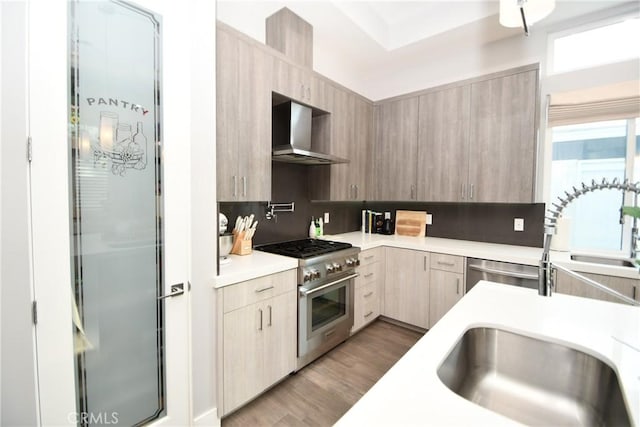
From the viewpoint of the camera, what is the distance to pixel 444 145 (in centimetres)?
295

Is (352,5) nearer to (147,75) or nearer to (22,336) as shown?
(147,75)

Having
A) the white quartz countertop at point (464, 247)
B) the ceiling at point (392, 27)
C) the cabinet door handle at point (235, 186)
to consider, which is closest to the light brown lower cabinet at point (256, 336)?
the cabinet door handle at point (235, 186)

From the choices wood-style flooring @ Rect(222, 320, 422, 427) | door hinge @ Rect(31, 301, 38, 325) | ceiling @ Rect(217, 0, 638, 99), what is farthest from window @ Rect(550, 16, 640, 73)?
door hinge @ Rect(31, 301, 38, 325)

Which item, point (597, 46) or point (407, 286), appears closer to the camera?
point (597, 46)

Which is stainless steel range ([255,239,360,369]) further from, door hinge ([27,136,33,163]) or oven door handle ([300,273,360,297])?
door hinge ([27,136,33,163])

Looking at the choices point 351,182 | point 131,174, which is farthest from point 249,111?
point 351,182

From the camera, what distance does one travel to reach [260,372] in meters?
1.88

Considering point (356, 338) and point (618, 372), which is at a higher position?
point (618, 372)

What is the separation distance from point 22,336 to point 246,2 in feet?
9.22

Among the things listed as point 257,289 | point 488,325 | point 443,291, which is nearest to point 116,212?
point 257,289

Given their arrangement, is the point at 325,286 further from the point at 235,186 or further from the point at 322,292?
the point at 235,186

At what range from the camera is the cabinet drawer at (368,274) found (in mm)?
2730

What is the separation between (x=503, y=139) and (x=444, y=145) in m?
0.53

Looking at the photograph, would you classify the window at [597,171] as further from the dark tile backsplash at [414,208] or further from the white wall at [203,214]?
the white wall at [203,214]
